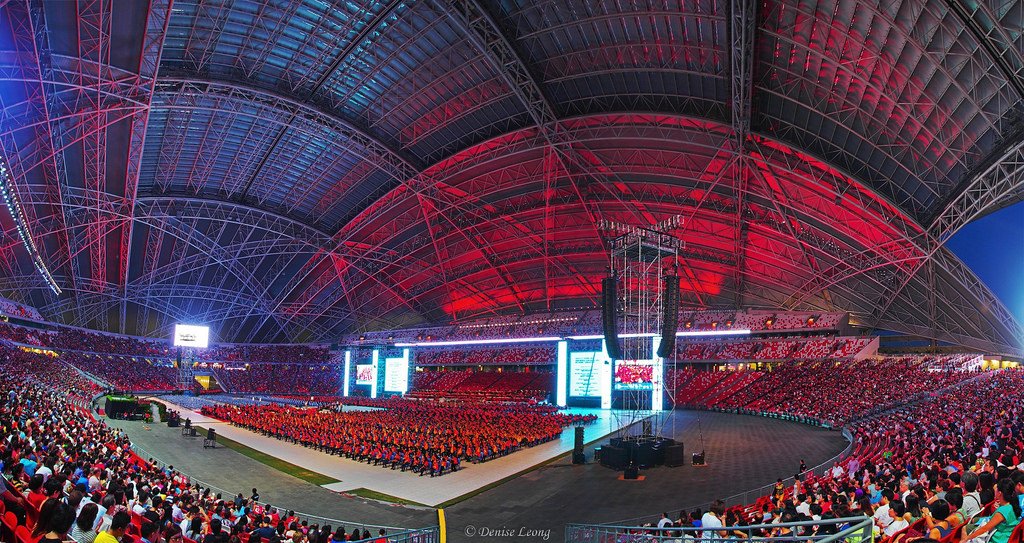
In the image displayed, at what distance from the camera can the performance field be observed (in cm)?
1591

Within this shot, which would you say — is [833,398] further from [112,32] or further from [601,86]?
[112,32]

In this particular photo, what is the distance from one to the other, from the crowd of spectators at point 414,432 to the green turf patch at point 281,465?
3.11 metres

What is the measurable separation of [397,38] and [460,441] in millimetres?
21012

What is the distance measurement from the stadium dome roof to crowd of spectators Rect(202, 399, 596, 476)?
16232 millimetres

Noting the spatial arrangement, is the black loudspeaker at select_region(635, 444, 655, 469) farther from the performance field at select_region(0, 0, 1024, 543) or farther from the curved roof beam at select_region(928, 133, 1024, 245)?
the curved roof beam at select_region(928, 133, 1024, 245)

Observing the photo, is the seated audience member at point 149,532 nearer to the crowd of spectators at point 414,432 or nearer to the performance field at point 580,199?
→ the performance field at point 580,199

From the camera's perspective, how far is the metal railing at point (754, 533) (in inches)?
200

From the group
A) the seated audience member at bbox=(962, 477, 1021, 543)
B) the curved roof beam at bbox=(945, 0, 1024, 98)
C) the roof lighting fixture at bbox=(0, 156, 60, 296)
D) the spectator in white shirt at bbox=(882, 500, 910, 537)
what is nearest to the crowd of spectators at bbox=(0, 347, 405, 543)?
the seated audience member at bbox=(962, 477, 1021, 543)

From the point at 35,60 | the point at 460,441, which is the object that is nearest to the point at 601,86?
the point at 460,441

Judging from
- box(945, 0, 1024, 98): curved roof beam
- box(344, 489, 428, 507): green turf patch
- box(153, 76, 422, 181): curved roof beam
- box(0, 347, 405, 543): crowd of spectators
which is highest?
box(153, 76, 422, 181): curved roof beam

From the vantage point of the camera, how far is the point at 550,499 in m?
18.7

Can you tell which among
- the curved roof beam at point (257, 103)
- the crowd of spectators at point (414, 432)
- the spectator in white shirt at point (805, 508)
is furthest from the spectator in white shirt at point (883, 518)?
the curved roof beam at point (257, 103)

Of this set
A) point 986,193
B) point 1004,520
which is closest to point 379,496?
point 1004,520

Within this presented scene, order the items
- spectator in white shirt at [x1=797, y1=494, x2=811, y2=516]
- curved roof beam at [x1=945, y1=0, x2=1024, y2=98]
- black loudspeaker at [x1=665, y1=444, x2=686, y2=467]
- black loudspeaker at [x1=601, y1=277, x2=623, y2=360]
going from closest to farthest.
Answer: spectator in white shirt at [x1=797, y1=494, x2=811, y2=516] < curved roof beam at [x1=945, y1=0, x2=1024, y2=98] < black loudspeaker at [x1=665, y1=444, x2=686, y2=467] < black loudspeaker at [x1=601, y1=277, x2=623, y2=360]
